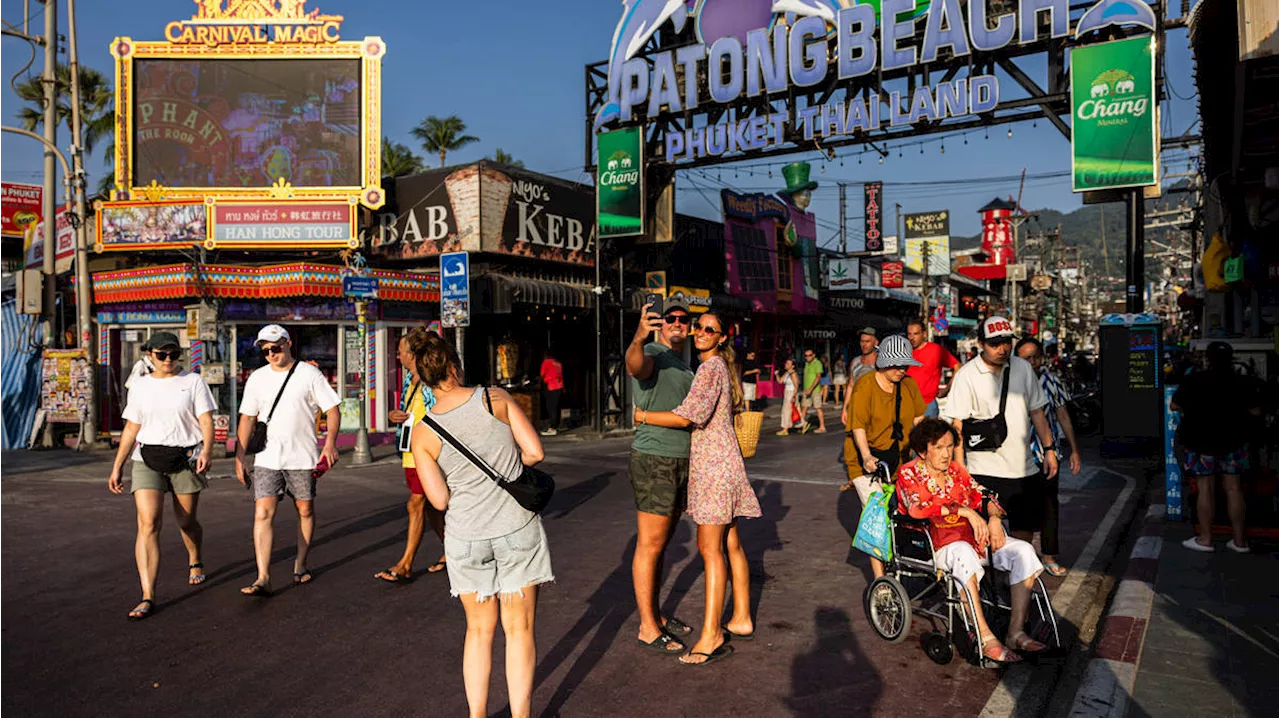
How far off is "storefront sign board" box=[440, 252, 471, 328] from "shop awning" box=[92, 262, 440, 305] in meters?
2.83

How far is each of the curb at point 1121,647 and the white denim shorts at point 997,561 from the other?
1.81 ft

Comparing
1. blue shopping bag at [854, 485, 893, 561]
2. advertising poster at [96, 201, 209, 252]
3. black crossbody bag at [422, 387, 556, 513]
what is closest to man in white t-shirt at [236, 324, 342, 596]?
black crossbody bag at [422, 387, 556, 513]

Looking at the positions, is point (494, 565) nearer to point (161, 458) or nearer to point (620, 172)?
point (161, 458)

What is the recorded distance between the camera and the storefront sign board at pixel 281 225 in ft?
60.0

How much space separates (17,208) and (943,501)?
2723cm

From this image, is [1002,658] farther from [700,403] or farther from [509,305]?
[509,305]

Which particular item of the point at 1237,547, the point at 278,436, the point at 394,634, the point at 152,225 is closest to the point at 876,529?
the point at 394,634

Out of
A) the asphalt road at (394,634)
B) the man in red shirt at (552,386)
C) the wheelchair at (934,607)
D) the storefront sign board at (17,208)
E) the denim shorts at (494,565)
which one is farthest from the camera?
the storefront sign board at (17,208)

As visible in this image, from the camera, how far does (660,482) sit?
4820mm

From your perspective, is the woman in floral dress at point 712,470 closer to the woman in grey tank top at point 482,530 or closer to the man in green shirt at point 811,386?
the woman in grey tank top at point 482,530

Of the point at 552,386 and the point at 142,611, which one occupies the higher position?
the point at 552,386

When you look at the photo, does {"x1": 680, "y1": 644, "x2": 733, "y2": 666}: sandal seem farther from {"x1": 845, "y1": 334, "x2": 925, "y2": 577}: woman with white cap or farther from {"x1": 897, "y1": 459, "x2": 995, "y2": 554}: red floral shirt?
{"x1": 845, "y1": 334, "x2": 925, "y2": 577}: woman with white cap

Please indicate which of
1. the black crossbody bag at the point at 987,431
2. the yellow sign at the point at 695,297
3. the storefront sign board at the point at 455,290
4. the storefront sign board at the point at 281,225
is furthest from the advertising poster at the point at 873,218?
the black crossbody bag at the point at 987,431

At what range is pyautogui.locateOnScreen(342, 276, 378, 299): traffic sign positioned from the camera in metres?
13.9
